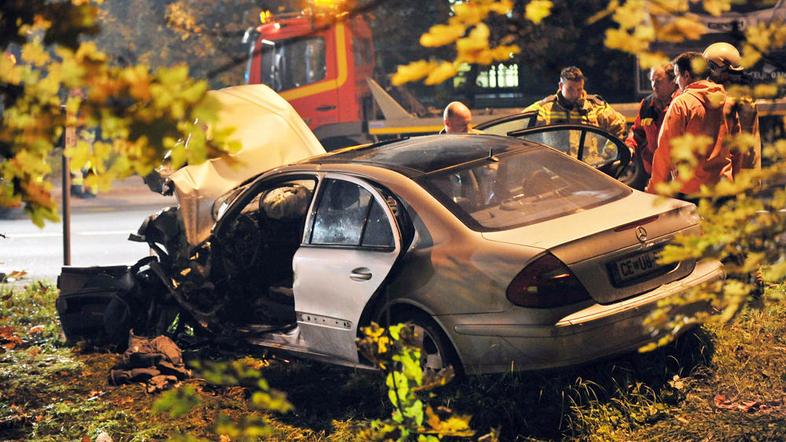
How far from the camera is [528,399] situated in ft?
17.3

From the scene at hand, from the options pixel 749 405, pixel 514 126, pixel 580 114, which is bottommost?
pixel 749 405

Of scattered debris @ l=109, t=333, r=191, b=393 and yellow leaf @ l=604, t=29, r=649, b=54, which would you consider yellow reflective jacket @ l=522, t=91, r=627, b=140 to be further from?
yellow leaf @ l=604, t=29, r=649, b=54

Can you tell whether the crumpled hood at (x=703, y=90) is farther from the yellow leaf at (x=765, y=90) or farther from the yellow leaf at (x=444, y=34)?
the yellow leaf at (x=444, y=34)

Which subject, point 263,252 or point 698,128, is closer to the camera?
point 698,128

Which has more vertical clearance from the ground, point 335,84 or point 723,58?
point 723,58

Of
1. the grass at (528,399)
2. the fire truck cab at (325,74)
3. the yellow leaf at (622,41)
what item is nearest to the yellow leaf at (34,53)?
the yellow leaf at (622,41)

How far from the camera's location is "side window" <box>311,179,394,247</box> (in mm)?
5719

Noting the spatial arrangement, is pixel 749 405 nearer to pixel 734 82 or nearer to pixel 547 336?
pixel 547 336

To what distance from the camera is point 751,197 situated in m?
2.83

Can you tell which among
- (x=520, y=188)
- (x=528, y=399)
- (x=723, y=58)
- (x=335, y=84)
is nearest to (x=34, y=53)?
(x=528, y=399)

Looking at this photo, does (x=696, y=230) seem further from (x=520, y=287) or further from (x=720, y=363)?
(x=520, y=287)

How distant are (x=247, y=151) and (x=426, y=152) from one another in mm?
2392

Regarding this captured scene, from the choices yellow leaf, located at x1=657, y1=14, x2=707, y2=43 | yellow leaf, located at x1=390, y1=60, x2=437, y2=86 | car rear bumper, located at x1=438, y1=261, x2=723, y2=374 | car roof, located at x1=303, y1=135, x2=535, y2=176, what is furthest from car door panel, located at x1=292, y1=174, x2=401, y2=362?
yellow leaf, located at x1=657, y1=14, x2=707, y2=43

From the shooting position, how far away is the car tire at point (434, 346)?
532 centimetres
